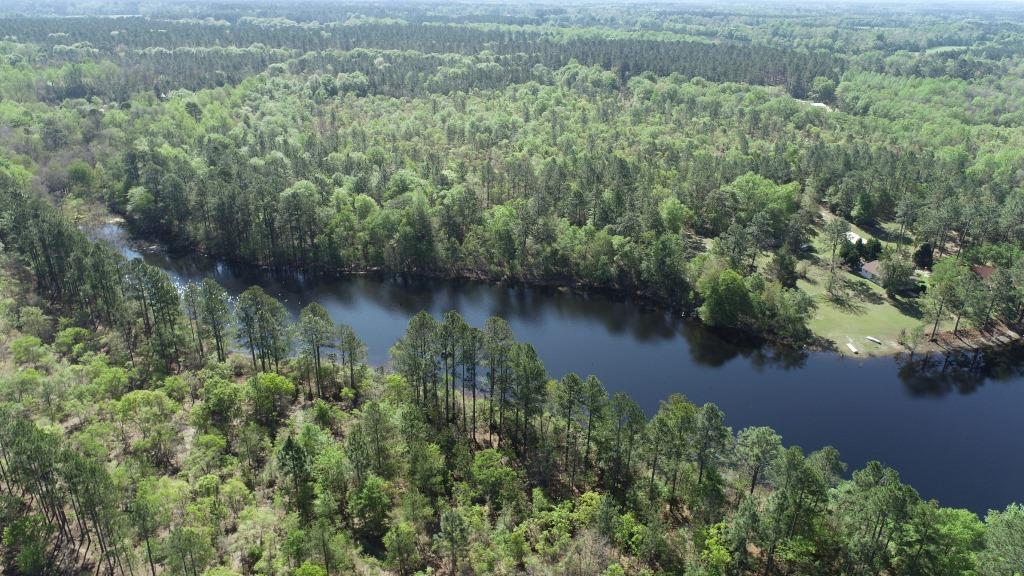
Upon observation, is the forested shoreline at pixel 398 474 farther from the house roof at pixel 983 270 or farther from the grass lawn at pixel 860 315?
the house roof at pixel 983 270

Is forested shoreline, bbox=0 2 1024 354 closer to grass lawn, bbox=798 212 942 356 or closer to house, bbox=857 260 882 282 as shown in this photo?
grass lawn, bbox=798 212 942 356

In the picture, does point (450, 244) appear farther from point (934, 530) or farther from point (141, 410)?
point (934, 530)

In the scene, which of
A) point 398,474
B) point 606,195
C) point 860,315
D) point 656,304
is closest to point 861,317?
point 860,315

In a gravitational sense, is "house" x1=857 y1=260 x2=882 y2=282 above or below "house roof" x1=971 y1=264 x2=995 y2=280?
below

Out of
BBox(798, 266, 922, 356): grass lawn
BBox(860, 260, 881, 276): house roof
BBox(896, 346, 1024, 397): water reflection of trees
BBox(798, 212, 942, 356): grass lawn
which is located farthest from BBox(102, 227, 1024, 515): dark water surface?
BBox(860, 260, 881, 276): house roof

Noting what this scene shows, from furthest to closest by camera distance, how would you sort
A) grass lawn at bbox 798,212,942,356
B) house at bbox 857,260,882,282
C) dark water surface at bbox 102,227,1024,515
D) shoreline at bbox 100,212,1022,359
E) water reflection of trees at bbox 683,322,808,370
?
1. house at bbox 857,260,882,282
2. grass lawn at bbox 798,212,942,356
3. shoreline at bbox 100,212,1022,359
4. water reflection of trees at bbox 683,322,808,370
5. dark water surface at bbox 102,227,1024,515

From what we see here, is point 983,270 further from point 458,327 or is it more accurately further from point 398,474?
point 398,474
